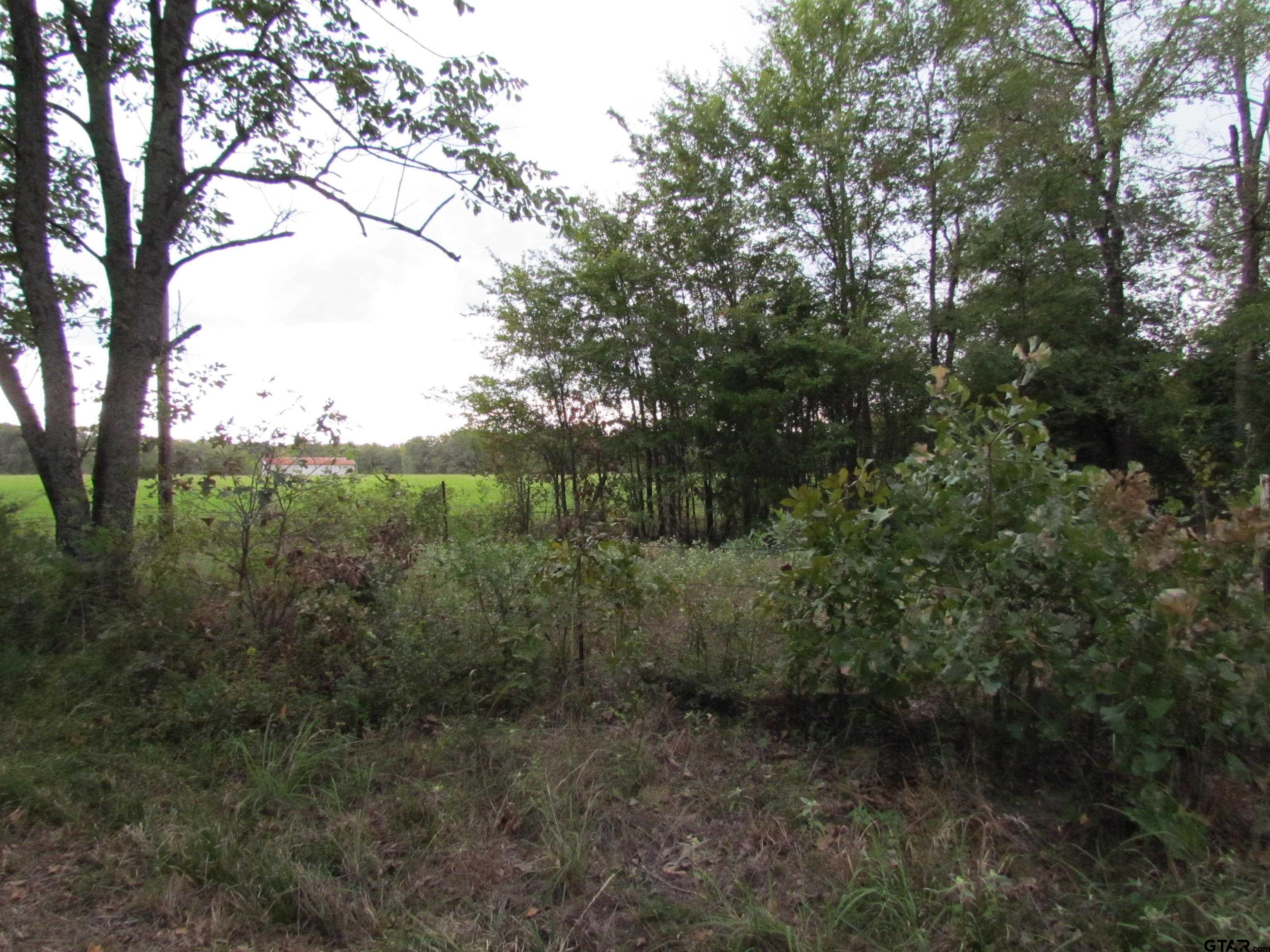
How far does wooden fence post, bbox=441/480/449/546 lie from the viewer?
335 inches

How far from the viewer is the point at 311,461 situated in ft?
14.6

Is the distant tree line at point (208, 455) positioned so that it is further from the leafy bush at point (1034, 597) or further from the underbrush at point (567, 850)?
the leafy bush at point (1034, 597)

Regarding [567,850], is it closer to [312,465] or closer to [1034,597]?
[1034,597]

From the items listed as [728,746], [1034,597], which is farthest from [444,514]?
[1034,597]

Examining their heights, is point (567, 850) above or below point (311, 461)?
below

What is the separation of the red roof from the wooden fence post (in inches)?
115

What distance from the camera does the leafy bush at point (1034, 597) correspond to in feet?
7.45

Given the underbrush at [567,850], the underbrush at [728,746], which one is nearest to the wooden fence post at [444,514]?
the underbrush at [728,746]

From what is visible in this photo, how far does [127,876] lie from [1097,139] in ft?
48.2

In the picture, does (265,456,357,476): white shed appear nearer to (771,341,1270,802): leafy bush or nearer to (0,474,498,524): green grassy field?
(0,474,498,524): green grassy field

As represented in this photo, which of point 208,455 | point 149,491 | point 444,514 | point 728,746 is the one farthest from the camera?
point 444,514

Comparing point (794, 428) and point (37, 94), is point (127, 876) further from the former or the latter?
point (794, 428)

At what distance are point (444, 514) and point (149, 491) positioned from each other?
15.9ft

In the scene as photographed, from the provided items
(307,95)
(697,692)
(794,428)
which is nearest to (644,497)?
(794,428)
